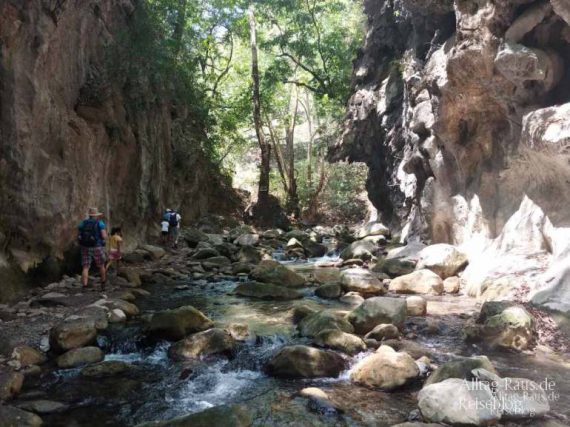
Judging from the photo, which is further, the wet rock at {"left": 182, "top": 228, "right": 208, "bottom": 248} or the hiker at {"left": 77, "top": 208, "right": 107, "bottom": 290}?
the wet rock at {"left": 182, "top": 228, "right": 208, "bottom": 248}

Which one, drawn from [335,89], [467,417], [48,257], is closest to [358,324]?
[467,417]

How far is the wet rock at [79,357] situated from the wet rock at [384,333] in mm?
3852

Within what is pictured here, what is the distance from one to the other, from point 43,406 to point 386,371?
3.77 meters

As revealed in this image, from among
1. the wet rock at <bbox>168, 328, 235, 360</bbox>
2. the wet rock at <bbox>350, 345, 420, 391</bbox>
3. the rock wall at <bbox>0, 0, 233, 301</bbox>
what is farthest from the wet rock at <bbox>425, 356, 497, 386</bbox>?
the rock wall at <bbox>0, 0, 233, 301</bbox>

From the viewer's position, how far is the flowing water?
15.9 ft

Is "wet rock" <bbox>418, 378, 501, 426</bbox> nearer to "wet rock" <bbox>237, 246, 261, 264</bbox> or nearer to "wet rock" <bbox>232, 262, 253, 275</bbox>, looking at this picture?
"wet rock" <bbox>232, 262, 253, 275</bbox>

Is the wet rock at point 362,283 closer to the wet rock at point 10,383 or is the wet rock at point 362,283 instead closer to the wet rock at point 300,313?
the wet rock at point 300,313

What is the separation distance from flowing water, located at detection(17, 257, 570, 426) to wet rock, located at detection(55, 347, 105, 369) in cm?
14

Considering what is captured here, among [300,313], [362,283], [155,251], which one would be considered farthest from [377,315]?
[155,251]

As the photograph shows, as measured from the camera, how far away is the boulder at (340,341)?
6.46m

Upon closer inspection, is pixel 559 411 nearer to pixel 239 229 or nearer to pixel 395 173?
pixel 395 173

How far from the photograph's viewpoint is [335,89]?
905 inches

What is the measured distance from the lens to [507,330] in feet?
21.3

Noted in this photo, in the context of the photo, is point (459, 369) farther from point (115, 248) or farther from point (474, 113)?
point (115, 248)
